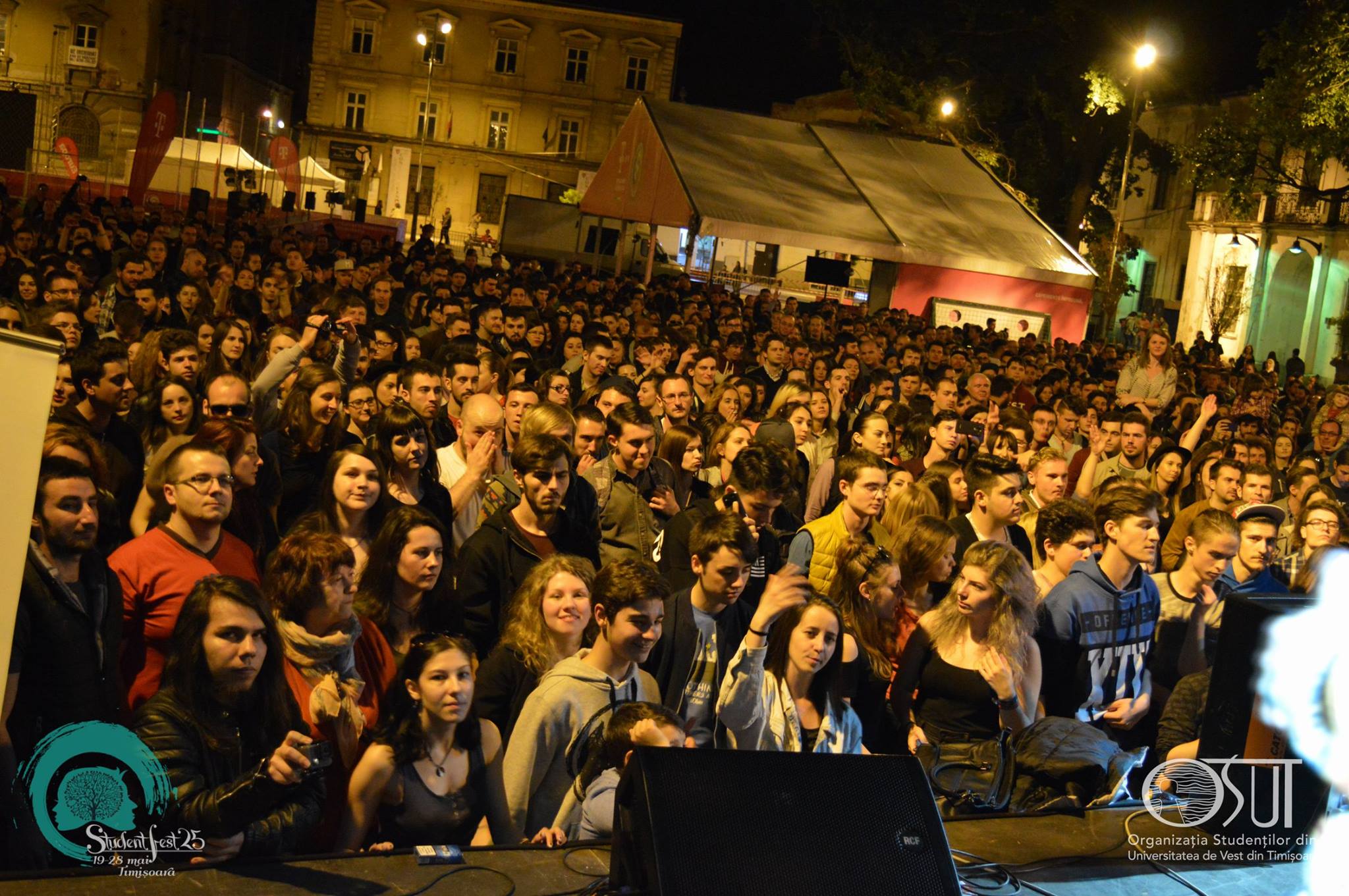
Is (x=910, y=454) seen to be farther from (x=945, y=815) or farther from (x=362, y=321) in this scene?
(x=945, y=815)

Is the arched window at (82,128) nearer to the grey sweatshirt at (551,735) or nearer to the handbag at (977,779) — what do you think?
the grey sweatshirt at (551,735)

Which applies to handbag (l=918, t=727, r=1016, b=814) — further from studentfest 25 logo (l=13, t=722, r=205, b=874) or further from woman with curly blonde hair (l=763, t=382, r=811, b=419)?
woman with curly blonde hair (l=763, t=382, r=811, b=419)

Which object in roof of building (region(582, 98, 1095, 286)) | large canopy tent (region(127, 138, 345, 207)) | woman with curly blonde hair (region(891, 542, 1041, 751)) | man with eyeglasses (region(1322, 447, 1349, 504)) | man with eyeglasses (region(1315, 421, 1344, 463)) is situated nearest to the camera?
woman with curly blonde hair (region(891, 542, 1041, 751))

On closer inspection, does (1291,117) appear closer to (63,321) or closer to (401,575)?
(63,321)

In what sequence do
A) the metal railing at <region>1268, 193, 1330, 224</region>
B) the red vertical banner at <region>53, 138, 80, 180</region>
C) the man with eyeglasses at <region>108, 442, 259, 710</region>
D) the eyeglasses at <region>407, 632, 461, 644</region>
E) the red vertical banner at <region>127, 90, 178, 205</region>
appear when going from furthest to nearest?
the metal railing at <region>1268, 193, 1330, 224</region>
the red vertical banner at <region>53, 138, 80, 180</region>
the red vertical banner at <region>127, 90, 178, 205</region>
the man with eyeglasses at <region>108, 442, 259, 710</region>
the eyeglasses at <region>407, 632, 461, 644</region>

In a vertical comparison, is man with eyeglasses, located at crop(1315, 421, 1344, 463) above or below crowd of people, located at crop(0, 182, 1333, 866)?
above

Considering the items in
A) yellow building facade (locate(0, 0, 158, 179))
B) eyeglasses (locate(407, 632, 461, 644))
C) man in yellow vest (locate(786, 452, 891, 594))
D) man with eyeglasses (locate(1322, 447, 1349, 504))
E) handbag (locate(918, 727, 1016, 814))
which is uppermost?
yellow building facade (locate(0, 0, 158, 179))

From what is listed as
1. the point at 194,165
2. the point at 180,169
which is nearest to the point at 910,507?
the point at 180,169

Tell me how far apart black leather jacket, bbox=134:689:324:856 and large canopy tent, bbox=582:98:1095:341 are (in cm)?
1469

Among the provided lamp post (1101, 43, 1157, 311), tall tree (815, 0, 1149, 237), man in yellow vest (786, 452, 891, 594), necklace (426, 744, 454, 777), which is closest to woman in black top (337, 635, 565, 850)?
necklace (426, 744, 454, 777)

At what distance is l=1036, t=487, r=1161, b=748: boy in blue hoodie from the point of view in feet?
16.5

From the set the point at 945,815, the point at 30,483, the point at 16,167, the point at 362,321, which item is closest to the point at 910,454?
the point at 362,321

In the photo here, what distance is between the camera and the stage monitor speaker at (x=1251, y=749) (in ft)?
10.2

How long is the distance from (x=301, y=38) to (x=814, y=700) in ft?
264
